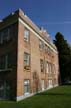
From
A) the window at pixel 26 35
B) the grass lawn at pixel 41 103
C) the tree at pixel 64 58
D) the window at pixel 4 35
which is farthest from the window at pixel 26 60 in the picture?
the tree at pixel 64 58

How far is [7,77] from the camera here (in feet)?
61.1

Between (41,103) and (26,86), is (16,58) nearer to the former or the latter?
(26,86)

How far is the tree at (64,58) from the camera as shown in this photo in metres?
46.6

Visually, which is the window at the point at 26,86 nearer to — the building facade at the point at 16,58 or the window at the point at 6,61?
the building facade at the point at 16,58

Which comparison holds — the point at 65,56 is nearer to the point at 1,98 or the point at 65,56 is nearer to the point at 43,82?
the point at 43,82

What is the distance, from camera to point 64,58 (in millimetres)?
46781

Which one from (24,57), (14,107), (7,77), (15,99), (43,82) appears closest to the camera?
(14,107)

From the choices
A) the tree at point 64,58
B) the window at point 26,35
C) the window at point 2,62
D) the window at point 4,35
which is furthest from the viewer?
the tree at point 64,58

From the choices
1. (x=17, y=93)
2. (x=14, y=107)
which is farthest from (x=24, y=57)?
(x=14, y=107)

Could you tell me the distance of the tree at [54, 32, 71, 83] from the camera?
46.6 m

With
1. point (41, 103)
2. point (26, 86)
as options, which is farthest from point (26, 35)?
point (41, 103)

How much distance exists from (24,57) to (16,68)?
2495 mm

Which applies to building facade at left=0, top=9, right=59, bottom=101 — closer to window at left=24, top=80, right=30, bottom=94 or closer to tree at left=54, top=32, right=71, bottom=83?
window at left=24, top=80, right=30, bottom=94

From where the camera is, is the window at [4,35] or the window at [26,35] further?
the window at [26,35]
